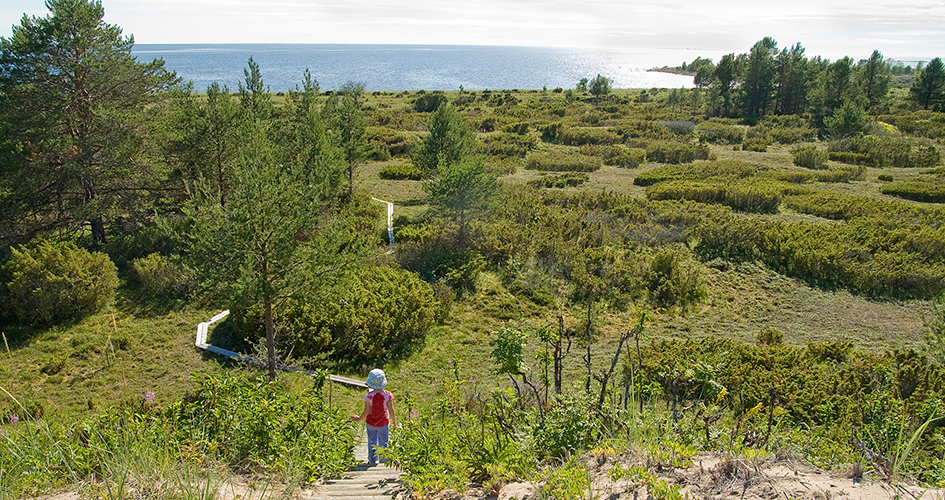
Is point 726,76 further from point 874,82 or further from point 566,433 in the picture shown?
point 566,433

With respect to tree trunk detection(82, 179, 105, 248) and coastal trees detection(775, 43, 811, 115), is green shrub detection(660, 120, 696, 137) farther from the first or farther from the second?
tree trunk detection(82, 179, 105, 248)

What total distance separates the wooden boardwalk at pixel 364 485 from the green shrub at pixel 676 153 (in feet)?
107

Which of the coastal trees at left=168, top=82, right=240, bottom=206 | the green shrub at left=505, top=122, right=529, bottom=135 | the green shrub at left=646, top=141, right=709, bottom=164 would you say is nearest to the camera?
the coastal trees at left=168, top=82, right=240, bottom=206

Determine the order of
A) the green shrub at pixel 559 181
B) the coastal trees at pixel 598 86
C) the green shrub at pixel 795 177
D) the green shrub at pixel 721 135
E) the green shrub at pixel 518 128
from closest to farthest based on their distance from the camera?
the green shrub at pixel 559 181
the green shrub at pixel 795 177
the green shrub at pixel 721 135
the green shrub at pixel 518 128
the coastal trees at pixel 598 86

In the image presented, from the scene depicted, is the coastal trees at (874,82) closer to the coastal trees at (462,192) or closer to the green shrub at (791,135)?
the green shrub at (791,135)

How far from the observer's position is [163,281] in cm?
1387

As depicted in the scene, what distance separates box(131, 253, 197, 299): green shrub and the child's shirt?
31.5ft

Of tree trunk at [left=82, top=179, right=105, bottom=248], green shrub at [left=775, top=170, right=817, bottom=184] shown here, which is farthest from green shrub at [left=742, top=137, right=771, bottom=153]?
tree trunk at [left=82, top=179, right=105, bottom=248]

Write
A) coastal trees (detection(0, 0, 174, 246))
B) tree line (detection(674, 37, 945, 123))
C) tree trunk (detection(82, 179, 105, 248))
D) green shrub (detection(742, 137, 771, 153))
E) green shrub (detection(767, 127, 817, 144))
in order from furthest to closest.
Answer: tree line (detection(674, 37, 945, 123)), green shrub (detection(767, 127, 817, 144)), green shrub (detection(742, 137, 771, 153)), tree trunk (detection(82, 179, 105, 248)), coastal trees (detection(0, 0, 174, 246))

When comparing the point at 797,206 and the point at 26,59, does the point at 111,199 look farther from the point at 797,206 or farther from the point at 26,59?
the point at 797,206

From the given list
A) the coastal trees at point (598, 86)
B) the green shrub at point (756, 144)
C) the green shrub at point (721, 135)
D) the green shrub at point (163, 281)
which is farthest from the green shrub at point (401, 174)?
the coastal trees at point (598, 86)

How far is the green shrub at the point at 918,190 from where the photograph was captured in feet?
78.1

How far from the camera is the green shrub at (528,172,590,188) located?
26484mm

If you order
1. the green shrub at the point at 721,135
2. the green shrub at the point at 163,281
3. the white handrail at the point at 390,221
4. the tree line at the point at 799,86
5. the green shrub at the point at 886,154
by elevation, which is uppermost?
the tree line at the point at 799,86
